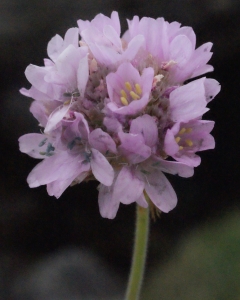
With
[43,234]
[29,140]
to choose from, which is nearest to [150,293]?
[43,234]

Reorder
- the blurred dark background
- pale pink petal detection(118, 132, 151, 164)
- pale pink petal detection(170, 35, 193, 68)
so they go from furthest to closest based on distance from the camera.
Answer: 1. the blurred dark background
2. pale pink petal detection(170, 35, 193, 68)
3. pale pink petal detection(118, 132, 151, 164)

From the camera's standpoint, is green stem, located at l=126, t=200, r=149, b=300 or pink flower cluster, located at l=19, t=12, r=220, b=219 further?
green stem, located at l=126, t=200, r=149, b=300

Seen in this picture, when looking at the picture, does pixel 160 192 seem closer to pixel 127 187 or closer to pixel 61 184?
pixel 127 187

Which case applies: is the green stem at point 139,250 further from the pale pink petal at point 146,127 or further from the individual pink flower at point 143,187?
the pale pink petal at point 146,127

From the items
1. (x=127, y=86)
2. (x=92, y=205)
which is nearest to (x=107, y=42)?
(x=127, y=86)

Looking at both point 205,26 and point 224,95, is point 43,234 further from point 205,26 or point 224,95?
point 205,26

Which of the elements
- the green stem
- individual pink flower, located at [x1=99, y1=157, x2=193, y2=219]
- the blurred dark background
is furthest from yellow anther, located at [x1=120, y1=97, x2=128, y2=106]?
the blurred dark background

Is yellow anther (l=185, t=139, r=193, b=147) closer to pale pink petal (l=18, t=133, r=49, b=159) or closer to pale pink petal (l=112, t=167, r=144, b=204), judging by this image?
pale pink petal (l=112, t=167, r=144, b=204)

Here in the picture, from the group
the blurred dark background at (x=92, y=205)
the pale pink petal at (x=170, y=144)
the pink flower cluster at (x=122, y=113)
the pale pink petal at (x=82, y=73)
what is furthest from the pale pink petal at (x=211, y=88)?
the blurred dark background at (x=92, y=205)
